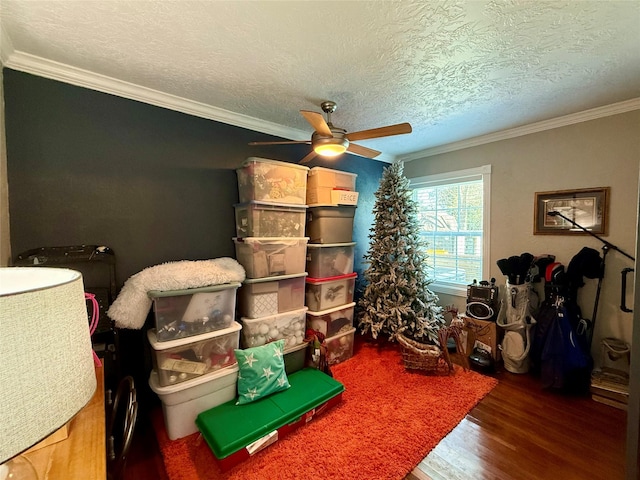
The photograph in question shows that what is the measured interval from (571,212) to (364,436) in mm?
2752

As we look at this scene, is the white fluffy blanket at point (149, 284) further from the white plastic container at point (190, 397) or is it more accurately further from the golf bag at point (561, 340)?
the golf bag at point (561, 340)

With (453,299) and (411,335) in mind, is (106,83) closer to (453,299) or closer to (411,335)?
(411,335)

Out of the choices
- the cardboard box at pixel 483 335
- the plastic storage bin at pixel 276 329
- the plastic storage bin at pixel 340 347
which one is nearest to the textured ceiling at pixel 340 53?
the plastic storage bin at pixel 276 329

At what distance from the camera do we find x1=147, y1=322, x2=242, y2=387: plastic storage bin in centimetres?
179

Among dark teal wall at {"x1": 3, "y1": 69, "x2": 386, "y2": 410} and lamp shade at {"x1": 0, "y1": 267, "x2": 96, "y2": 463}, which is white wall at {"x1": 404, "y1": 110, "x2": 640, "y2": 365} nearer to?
dark teal wall at {"x1": 3, "y1": 69, "x2": 386, "y2": 410}

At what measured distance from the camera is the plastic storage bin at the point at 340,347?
2.77 metres

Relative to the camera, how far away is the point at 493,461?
1.66 meters

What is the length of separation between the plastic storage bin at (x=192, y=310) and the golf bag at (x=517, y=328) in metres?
2.61

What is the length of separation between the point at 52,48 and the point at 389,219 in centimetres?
292

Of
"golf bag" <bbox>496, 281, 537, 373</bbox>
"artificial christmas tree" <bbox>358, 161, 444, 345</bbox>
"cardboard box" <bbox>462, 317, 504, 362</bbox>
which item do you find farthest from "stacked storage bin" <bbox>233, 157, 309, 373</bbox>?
"golf bag" <bbox>496, 281, 537, 373</bbox>

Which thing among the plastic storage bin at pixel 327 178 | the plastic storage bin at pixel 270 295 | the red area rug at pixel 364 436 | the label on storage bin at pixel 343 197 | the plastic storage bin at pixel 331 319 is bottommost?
the red area rug at pixel 364 436

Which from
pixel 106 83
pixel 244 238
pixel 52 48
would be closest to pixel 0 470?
pixel 244 238

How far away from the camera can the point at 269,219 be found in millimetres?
2350

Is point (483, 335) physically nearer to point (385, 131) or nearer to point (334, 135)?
point (385, 131)
